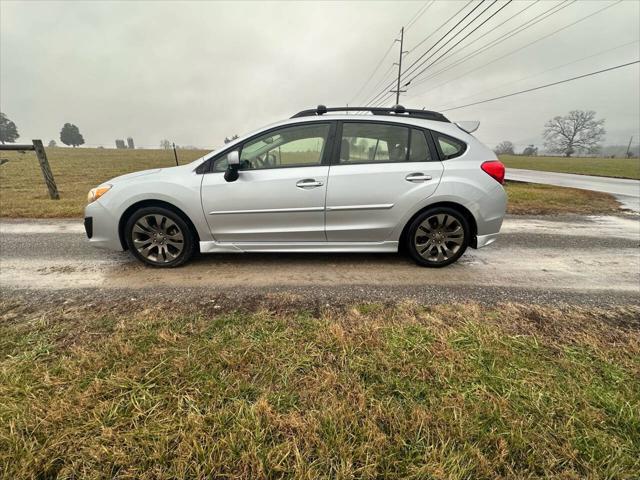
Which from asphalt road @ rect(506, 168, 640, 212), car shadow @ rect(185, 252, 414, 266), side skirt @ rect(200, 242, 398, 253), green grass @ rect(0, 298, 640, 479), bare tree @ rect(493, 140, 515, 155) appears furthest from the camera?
bare tree @ rect(493, 140, 515, 155)

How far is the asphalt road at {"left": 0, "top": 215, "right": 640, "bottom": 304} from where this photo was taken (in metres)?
2.99

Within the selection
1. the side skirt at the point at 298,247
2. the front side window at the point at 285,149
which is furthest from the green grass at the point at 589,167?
the front side window at the point at 285,149

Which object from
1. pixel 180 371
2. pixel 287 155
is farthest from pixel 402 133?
pixel 180 371

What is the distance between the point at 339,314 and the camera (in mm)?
2551

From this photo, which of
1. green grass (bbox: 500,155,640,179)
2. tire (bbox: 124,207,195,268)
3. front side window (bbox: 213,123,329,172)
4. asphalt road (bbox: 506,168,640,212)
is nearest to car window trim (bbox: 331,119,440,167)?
front side window (bbox: 213,123,329,172)

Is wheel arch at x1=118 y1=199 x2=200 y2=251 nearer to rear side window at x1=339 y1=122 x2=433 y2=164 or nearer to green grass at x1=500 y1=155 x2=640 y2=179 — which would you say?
rear side window at x1=339 y1=122 x2=433 y2=164

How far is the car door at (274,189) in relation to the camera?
3.26 m

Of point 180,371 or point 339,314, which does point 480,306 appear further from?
point 180,371

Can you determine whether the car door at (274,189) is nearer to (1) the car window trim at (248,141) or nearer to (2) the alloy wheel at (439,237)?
(1) the car window trim at (248,141)

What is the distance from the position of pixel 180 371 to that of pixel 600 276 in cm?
436

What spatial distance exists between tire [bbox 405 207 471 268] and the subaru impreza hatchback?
13mm

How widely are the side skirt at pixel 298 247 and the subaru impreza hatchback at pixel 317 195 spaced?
0.01 meters

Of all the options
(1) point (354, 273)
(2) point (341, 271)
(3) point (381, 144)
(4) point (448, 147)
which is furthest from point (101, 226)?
(4) point (448, 147)

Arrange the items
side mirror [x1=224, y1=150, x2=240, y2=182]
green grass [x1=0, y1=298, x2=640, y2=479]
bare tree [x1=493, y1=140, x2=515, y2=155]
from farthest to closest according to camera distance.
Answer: bare tree [x1=493, y1=140, x2=515, y2=155]
side mirror [x1=224, y1=150, x2=240, y2=182]
green grass [x1=0, y1=298, x2=640, y2=479]
